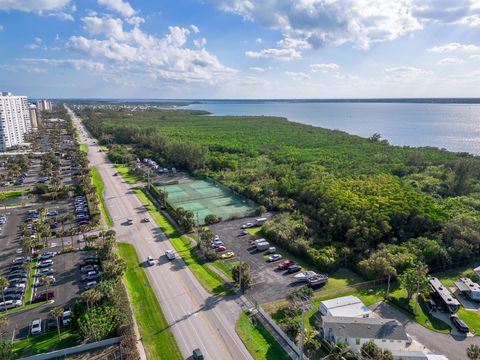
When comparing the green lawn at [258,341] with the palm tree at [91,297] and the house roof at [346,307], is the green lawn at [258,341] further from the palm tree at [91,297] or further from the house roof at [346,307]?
the palm tree at [91,297]

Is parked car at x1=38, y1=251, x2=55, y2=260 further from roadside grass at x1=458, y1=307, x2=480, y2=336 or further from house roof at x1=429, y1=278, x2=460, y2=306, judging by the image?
roadside grass at x1=458, y1=307, x2=480, y2=336

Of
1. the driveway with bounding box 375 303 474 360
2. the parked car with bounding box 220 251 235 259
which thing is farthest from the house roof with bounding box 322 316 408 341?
the parked car with bounding box 220 251 235 259

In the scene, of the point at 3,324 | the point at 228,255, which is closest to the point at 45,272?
the point at 3,324

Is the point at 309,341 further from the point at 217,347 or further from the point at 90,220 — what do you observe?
the point at 90,220

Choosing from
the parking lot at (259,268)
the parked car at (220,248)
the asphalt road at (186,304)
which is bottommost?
the asphalt road at (186,304)

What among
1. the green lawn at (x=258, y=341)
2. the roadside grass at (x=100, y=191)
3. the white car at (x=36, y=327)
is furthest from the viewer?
the roadside grass at (x=100, y=191)

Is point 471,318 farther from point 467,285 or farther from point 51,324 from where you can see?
point 51,324

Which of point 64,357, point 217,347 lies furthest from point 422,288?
point 64,357

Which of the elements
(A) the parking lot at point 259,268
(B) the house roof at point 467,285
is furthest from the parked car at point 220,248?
(B) the house roof at point 467,285
